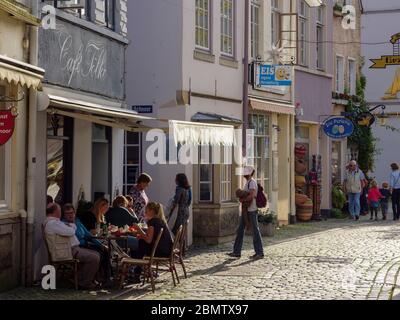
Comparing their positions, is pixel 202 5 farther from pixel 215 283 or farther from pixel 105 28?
pixel 215 283

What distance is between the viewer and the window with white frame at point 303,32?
985 inches

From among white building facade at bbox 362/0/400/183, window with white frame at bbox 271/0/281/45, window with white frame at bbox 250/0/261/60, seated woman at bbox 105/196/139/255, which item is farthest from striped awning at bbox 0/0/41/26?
white building facade at bbox 362/0/400/183

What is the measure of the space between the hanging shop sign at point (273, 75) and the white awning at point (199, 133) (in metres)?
4.59

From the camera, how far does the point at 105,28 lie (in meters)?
14.6

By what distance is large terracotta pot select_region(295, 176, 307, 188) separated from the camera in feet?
81.8

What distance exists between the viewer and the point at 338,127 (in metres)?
24.1

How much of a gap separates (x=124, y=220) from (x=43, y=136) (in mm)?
2056

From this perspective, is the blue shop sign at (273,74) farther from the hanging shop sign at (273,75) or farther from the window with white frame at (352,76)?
the window with white frame at (352,76)

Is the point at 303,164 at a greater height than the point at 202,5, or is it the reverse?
the point at 202,5

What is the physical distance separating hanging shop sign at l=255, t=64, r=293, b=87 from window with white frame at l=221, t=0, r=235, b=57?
1122 millimetres

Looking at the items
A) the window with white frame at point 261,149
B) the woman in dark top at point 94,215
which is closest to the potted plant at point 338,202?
the window with white frame at point 261,149

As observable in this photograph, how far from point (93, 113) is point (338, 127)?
12.8 m

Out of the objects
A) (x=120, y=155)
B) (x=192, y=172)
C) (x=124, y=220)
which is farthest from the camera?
(x=192, y=172)
